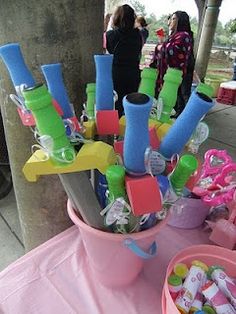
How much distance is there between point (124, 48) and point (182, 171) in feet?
6.40

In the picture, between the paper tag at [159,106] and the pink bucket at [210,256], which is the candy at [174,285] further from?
the paper tag at [159,106]

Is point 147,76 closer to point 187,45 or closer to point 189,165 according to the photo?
point 189,165

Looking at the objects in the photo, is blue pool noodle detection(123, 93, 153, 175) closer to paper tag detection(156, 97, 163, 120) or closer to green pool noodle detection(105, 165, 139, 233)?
green pool noodle detection(105, 165, 139, 233)

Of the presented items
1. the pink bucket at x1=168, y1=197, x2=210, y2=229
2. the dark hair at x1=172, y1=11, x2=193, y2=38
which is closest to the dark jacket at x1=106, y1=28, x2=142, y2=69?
the dark hair at x1=172, y1=11, x2=193, y2=38

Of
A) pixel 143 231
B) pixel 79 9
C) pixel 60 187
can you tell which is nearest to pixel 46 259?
pixel 60 187

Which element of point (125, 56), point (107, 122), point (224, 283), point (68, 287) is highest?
point (107, 122)

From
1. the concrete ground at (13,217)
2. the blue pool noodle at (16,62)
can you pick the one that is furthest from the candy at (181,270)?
the concrete ground at (13,217)

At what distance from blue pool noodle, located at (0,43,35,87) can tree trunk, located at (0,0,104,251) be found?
0.19 metres

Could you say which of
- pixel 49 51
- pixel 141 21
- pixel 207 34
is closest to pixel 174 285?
pixel 49 51

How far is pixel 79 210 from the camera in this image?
19.1 inches

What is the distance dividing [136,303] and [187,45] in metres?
2.03

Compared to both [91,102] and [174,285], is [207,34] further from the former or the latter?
[174,285]

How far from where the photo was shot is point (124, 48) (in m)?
2.17

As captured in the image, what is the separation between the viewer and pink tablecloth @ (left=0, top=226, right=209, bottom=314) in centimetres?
53
